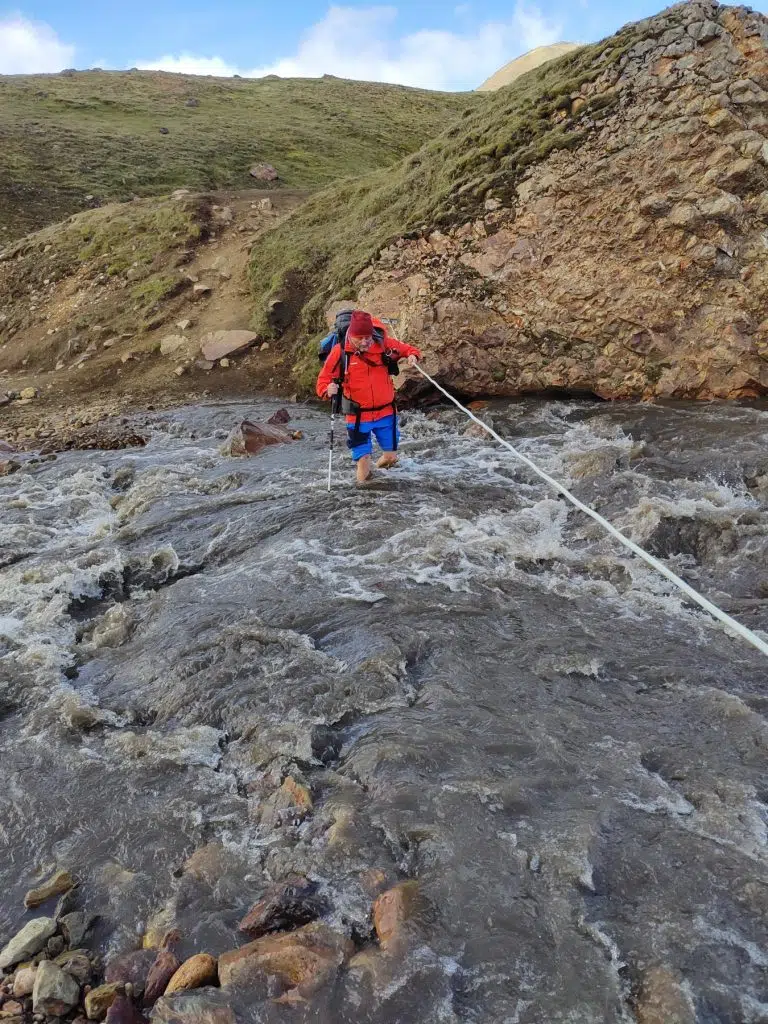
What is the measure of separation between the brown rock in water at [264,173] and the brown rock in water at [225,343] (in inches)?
1055

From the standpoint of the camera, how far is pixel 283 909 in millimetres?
3965

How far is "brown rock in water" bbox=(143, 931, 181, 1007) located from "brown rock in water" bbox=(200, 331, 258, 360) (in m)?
16.0

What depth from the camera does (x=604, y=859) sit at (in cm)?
420

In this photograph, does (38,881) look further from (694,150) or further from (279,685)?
(694,150)

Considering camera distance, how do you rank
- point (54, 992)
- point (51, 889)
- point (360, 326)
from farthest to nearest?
point (360, 326) → point (51, 889) → point (54, 992)

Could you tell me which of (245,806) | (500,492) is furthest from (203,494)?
(245,806)

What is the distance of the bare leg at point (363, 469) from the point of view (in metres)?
10.7

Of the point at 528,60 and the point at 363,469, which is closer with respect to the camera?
the point at 363,469

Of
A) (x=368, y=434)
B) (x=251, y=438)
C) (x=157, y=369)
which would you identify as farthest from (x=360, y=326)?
(x=157, y=369)

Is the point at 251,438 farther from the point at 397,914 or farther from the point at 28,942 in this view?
the point at 397,914

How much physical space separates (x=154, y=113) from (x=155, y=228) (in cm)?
4020

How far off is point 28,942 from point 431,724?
2979mm

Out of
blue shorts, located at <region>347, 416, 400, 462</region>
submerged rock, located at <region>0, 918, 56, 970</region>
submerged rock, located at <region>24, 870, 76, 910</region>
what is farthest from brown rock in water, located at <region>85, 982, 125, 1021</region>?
blue shorts, located at <region>347, 416, 400, 462</region>

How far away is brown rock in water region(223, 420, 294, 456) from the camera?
1279 centimetres
